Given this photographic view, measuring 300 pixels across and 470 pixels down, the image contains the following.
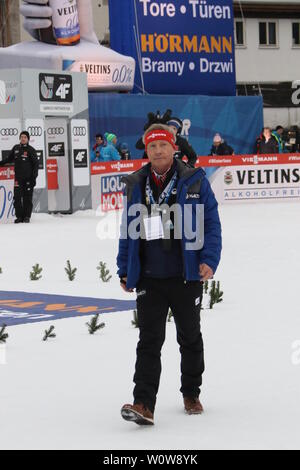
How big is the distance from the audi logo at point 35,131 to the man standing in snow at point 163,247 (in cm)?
1927

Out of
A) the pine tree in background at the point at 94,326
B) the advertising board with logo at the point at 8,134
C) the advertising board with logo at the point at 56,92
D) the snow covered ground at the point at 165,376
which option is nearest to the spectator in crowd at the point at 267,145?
the advertising board with logo at the point at 56,92

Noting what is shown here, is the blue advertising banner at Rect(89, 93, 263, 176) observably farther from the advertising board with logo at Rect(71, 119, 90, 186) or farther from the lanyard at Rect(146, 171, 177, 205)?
the lanyard at Rect(146, 171, 177, 205)

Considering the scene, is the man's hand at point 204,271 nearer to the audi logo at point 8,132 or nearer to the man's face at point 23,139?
the man's face at point 23,139

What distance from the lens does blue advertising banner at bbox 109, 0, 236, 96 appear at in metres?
35.2

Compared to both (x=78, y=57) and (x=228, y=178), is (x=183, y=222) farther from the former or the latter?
(x=78, y=57)

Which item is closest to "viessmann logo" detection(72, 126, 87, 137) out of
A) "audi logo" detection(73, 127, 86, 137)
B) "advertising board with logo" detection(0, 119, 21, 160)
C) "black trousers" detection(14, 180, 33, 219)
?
"audi logo" detection(73, 127, 86, 137)

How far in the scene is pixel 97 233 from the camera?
21.6m

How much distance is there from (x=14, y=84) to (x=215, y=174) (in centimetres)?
736

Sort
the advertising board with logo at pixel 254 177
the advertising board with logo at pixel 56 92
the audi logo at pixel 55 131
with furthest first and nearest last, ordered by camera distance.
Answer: the advertising board with logo at pixel 254 177 < the audi logo at pixel 55 131 < the advertising board with logo at pixel 56 92

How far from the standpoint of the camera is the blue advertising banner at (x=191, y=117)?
Answer: 32.3m

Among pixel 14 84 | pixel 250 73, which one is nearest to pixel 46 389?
pixel 14 84

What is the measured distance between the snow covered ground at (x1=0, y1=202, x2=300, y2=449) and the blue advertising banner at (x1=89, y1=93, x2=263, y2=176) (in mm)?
17551

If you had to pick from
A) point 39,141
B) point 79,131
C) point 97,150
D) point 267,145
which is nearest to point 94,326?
point 39,141
